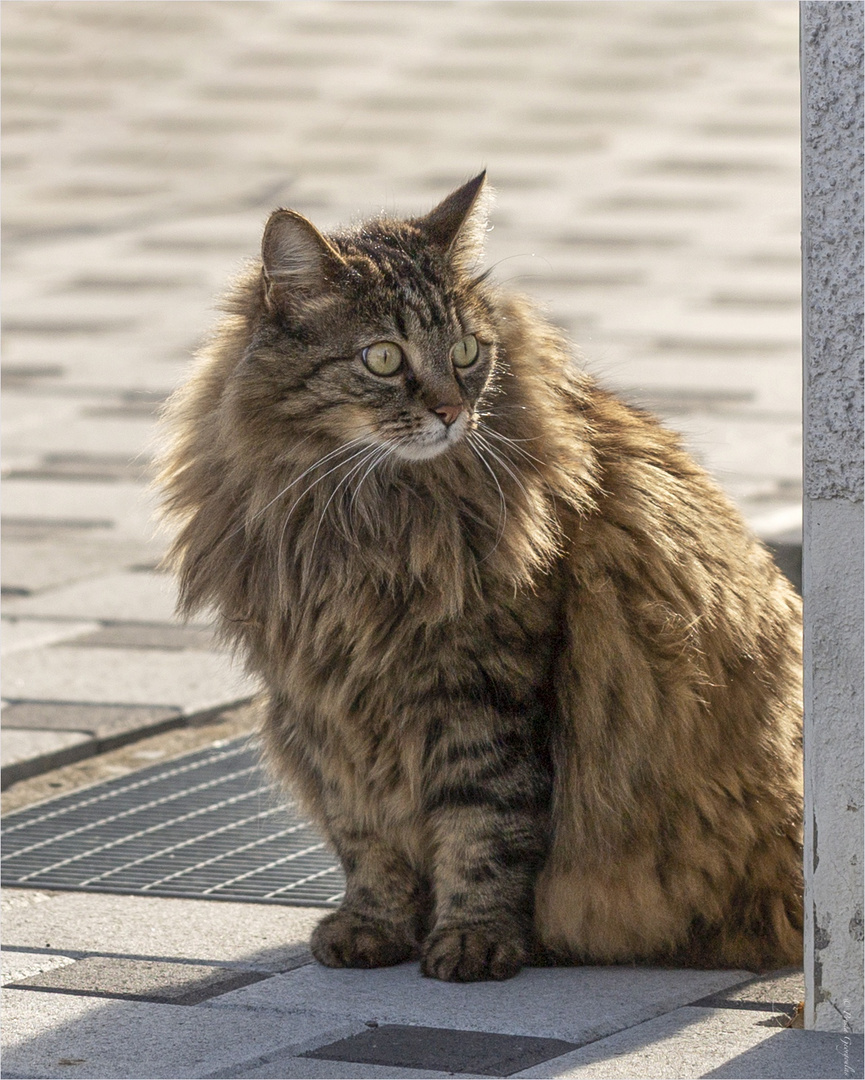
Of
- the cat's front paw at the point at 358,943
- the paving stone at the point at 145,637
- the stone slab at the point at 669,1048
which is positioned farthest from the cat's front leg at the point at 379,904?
the paving stone at the point at 145,637

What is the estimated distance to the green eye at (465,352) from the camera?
3156mm

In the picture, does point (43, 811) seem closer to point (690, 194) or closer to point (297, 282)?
point (297, 282)

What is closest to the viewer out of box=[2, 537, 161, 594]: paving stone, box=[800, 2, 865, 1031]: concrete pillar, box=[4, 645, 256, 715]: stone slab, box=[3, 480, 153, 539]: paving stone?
box=[800, 2, 865, 1031]: concrete pillar

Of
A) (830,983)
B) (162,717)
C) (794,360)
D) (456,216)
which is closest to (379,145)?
(794,360)

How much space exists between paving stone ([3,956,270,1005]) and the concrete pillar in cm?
108

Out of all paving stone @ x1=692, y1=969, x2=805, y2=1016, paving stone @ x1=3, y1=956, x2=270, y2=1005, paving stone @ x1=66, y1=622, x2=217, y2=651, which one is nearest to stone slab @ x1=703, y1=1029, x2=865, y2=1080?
paving stone @ x1=692, y1=969, x2=805, y2=1016

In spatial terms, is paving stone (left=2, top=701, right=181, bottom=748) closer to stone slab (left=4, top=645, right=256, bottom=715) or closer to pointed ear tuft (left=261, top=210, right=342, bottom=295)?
stone slab (left=4, top=645, right=256, bottom=715)

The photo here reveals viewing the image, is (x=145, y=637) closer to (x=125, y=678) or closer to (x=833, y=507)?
(x=125, y=678)

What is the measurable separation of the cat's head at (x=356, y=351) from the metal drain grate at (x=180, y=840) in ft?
3.75

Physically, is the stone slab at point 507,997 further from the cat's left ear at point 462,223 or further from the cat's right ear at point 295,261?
→ the cat's left ear at point 462,223

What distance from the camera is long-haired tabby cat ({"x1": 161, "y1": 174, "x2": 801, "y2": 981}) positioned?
10.2ft

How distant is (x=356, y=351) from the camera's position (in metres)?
3.10

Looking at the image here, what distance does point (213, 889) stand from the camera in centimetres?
371

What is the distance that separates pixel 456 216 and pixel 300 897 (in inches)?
60.4
